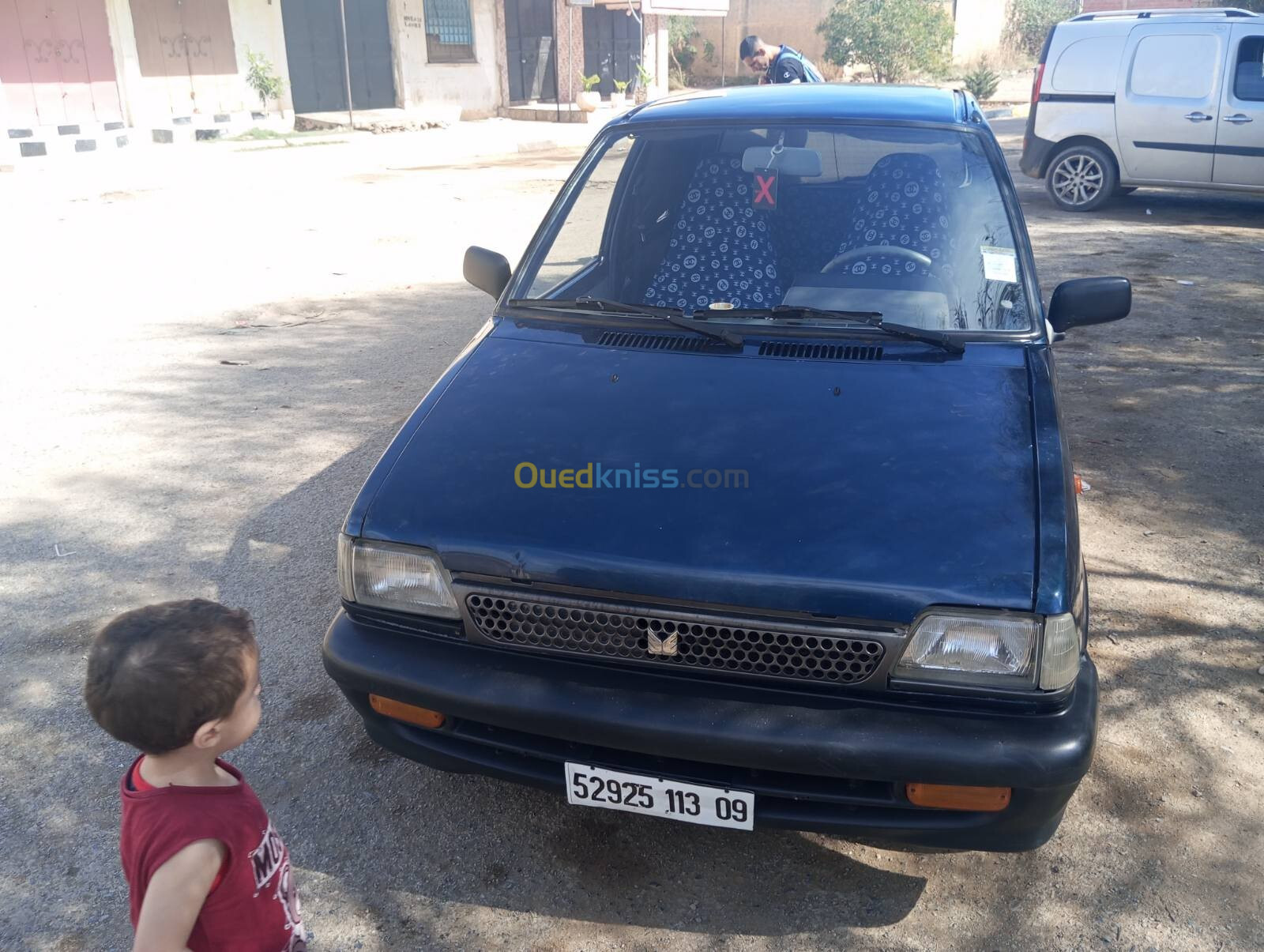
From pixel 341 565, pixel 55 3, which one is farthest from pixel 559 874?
pixel 55 3

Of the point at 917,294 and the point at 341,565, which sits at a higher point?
the point at 917,294

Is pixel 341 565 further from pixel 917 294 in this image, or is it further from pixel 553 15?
pixel 553 15

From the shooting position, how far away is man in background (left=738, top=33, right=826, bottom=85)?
9016 mm

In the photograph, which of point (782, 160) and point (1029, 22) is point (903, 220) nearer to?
point (782, 160)

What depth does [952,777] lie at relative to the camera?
212 cm

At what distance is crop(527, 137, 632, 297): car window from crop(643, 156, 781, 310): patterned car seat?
30cm

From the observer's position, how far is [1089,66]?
1112 cm

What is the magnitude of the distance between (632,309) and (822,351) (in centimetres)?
64

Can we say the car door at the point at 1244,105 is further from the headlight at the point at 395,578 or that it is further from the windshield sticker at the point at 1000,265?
the headlight at the point at 395,578

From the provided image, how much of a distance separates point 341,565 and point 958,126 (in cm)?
251

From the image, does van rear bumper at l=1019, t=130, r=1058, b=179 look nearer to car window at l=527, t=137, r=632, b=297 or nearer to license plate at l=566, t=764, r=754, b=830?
car window at l=527, t=137, r=632, b=297

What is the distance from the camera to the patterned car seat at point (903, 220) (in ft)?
11.0

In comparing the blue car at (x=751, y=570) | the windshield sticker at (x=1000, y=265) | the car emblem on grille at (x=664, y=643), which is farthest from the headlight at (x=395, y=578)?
the windshield sticker at (x=1000, y=265)

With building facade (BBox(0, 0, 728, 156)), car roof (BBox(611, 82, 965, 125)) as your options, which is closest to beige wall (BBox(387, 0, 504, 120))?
building facade (BBox(0, 0, 728, 156))
